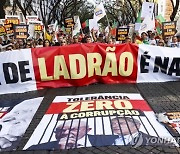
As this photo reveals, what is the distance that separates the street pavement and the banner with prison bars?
0.37 ft

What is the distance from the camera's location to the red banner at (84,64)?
7957 mm

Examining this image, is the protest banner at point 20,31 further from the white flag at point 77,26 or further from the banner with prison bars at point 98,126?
the banner with prison bars at point 98,126

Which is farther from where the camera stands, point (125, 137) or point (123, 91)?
point (123, 91)

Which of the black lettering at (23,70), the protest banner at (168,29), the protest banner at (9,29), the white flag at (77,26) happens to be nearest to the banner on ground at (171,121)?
the black lettering at (23,70)

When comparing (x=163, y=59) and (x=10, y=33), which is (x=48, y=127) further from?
(x=10, y=33)

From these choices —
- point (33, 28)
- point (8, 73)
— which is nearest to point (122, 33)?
point (33, 28)

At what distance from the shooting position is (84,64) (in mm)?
8039

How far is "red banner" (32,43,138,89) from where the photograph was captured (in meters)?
7.96

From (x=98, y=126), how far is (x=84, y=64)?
11.7 feet

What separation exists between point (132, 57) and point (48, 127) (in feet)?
13.5

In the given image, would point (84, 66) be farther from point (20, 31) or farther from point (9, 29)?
point (9, 29)

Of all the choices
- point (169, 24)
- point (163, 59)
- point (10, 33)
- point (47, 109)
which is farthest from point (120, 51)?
point (10, 33)

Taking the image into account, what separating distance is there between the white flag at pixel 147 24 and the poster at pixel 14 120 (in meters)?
7.06

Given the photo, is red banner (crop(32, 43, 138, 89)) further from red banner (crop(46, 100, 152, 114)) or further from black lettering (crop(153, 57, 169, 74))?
red banner (crop(46, 100, 152, 114))
